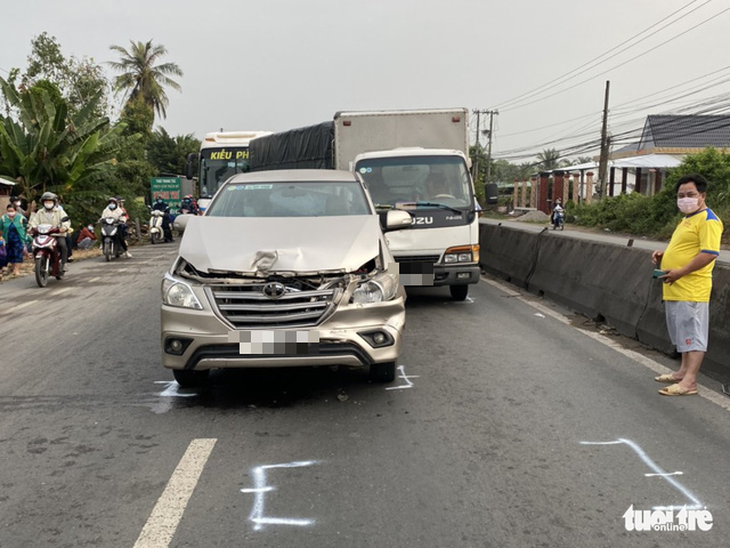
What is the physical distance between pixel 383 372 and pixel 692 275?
2.50 metres

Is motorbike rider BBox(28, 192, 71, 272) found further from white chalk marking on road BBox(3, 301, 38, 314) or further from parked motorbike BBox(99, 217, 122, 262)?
parked motorbike BBox(99, 217, 122, 262)

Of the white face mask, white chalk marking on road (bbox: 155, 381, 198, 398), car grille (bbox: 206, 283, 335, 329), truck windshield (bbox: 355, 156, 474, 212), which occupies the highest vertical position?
truck windshield (bbox: 355, 156, 474, 212)

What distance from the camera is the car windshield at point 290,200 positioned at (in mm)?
6297

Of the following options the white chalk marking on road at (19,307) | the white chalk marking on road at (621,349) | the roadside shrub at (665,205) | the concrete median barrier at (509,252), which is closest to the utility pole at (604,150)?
the roadside shrub at (665,205)

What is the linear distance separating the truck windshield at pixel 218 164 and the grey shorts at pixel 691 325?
18.0 metres

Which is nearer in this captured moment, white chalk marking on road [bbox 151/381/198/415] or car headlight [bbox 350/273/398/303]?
car headlight [bbox 350/273/398/303]

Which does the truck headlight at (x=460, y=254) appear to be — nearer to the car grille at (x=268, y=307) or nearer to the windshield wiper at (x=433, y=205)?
the windshield wiper at (x=433, y=205)

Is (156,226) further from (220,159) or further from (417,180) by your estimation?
(417,180)

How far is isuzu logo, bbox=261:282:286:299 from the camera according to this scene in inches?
189

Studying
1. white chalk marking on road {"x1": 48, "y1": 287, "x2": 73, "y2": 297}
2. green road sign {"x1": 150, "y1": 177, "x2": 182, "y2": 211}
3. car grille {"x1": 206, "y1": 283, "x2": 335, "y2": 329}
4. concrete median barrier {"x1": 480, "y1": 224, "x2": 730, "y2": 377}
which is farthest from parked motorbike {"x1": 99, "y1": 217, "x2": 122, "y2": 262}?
green road sign {"x1": 150, "y1": 177, "x2": 182, "y2": 211}

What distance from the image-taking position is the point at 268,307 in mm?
4801

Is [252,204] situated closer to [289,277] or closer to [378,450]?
[289,277]

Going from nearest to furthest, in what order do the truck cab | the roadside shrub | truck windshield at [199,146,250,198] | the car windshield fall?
the car windshield
the truck cab
truck windshield at [199,146,250,198]
the roadside shrub

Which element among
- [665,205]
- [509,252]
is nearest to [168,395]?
[509,252]
